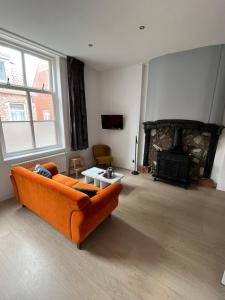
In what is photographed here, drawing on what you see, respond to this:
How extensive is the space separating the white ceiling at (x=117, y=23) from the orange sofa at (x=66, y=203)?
2.24 metres

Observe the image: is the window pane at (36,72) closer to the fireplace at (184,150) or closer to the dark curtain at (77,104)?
the dark curtain at (77,104)

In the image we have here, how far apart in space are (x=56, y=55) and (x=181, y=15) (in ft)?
8.67

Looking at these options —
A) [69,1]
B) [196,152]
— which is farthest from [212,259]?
[69,1]

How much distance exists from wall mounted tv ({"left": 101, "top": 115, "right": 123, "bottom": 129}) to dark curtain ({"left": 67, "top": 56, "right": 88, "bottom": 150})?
2.25 ft

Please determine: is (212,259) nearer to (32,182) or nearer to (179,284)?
(179,284)

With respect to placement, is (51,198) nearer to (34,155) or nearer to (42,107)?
(34,155)

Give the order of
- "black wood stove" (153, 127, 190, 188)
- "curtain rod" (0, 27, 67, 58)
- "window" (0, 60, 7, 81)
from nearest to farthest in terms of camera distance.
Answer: "curtain rod" (0, 27, 67, 58)
"window" (0, 60, 7, 81)
"black wood stove" (153, 127, 190, 188)

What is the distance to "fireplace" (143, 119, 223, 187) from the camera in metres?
3.34

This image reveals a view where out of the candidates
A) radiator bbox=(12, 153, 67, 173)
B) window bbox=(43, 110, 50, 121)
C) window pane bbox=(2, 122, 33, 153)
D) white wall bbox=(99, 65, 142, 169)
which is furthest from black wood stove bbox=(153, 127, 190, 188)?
window pane bbox=(2, 122, 33, 153)

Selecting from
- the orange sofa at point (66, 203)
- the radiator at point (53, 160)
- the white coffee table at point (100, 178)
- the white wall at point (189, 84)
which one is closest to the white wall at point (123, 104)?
the white wall at point (189, 84)

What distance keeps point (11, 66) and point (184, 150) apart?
13.9ft

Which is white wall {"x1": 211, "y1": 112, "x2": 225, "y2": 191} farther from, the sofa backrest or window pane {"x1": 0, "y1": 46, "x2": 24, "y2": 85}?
window pane {"x1": 0, "y1": 46, "x2": 24, "y2": 85}

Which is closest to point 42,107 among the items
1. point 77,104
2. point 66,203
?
point 77,104

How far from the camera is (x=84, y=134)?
4.23 meters
